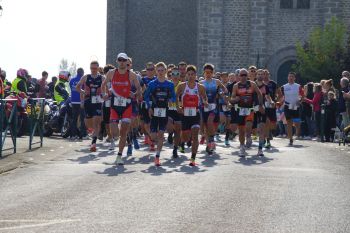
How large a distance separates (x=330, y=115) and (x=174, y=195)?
14.9 meters

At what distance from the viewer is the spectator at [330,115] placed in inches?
997

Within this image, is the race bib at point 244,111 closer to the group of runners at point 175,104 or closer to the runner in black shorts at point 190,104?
the group of runners at point 175,104

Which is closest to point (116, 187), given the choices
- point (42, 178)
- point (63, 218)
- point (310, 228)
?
point (42, 178)

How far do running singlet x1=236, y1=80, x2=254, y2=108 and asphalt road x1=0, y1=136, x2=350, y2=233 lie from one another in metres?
1.14

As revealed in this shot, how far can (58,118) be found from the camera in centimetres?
2392

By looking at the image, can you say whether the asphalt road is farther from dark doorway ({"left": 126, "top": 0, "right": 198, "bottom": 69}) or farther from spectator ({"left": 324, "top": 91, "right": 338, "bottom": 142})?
dark doorway ({"left": 126, "top": 0, "right": 198, "bottom": 69})

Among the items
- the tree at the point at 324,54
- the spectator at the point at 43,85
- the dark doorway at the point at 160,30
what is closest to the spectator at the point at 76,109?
the spectator at the point at 43,85

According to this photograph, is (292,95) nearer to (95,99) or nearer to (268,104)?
(268,104)

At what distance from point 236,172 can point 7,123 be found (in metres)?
4.47

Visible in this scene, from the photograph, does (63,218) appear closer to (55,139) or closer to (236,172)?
(236,172)

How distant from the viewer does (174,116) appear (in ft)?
56.9

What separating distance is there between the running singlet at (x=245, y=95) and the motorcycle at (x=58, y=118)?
6612 mm

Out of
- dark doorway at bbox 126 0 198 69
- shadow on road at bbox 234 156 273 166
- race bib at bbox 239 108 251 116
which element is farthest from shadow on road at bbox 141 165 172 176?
dark doorway at bbox 126 0 198 69

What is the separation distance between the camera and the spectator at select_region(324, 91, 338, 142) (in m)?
25.3
